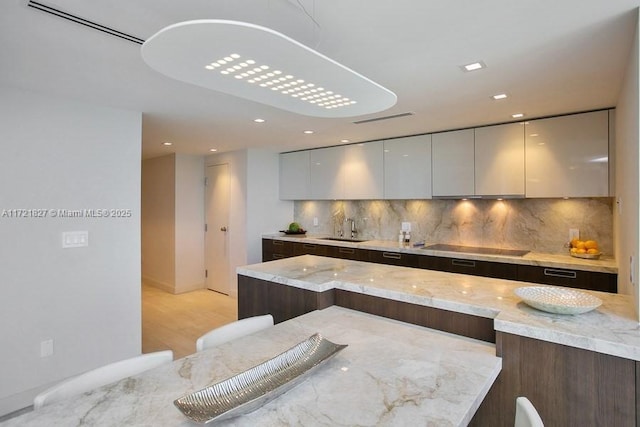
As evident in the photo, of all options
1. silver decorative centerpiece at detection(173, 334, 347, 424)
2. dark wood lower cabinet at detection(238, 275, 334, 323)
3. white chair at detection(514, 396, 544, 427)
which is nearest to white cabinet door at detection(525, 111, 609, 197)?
dark wood lower cabinet at detection(238, 275, 334, 323)

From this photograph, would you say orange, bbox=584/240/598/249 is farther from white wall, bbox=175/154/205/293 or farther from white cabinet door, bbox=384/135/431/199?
white wall, bbox=175/154/205/293

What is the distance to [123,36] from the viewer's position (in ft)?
5.74

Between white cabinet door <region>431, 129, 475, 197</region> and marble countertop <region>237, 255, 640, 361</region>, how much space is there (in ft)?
5.85

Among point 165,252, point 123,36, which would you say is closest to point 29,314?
point 123,36

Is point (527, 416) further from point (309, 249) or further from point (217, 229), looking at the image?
point (217, 229)

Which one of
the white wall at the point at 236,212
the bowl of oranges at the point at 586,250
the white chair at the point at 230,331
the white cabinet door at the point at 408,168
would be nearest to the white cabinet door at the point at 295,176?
the white wall at the point at 236,212

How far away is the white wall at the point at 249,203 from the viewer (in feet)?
17.2

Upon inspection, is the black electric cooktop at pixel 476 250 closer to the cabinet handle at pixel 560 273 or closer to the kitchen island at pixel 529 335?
the cabinet handle at pixel 560 273

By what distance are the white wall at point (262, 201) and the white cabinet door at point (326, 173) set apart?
0.71 m

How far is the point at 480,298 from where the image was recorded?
1.80 meters

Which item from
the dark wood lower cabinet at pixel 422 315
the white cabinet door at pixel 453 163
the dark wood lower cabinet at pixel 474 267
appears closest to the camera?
the dark wood lower cabinet at pixel 422 315

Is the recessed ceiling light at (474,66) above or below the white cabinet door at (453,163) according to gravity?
above

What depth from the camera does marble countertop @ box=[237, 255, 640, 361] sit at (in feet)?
4.50

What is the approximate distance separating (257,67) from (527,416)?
129 cm
